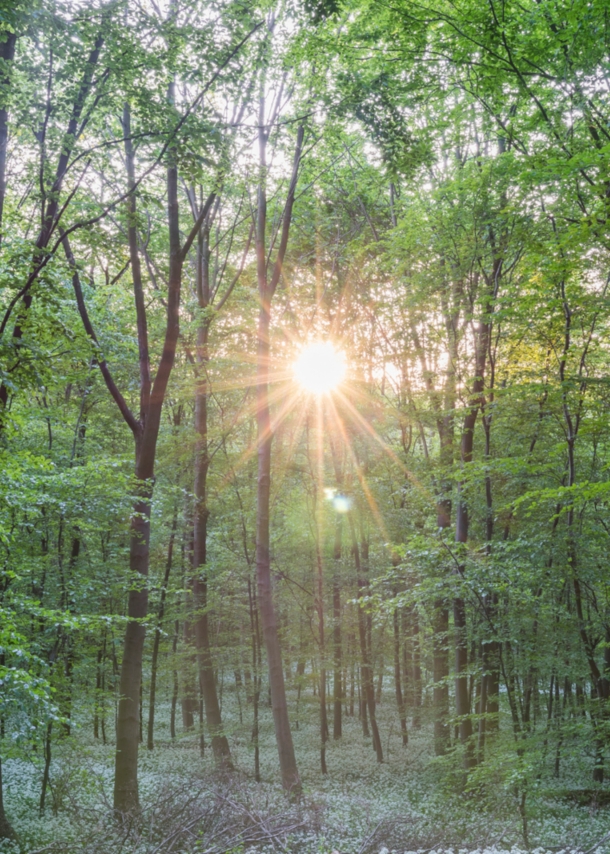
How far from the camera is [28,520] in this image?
392 inches

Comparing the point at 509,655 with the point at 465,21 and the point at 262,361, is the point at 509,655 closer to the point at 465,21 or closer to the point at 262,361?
the point at 262,361

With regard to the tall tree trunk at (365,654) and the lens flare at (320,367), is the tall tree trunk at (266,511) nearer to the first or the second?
the lens flare at (320,367)

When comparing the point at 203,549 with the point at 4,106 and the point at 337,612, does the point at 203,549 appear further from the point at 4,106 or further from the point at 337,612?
the point at 4,106

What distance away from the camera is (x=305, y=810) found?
7879 mm

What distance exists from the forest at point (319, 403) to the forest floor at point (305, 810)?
0.10 meters

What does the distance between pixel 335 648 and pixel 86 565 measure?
310 inches

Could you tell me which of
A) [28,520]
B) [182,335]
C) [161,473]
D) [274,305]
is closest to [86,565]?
[28,520]

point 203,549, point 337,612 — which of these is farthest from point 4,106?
point 337,612

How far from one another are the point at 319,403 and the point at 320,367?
1189mm

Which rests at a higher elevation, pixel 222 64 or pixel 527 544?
pixel 222 64

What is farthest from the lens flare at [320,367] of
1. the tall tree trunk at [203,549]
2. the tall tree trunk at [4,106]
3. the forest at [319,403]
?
the tall tree trunk at [4,106]

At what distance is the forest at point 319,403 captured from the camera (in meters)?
6.49

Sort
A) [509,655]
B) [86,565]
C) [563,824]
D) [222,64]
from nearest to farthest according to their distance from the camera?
[222,64], [563,824], [509,655], [86,565]

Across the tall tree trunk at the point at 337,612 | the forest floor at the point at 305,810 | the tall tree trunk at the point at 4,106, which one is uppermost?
the tall tree trunk at the point at 4,106
